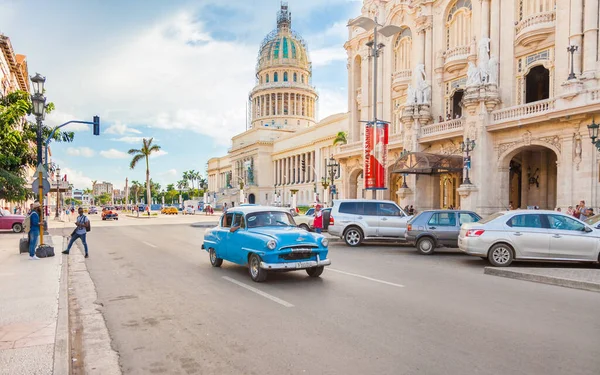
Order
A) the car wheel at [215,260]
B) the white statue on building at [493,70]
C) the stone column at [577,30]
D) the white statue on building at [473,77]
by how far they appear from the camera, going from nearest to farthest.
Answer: the car wheel at [215,260] < the stone column at [577,30] < the white statue on building at [473,77] < the white statue on building at [493,70]

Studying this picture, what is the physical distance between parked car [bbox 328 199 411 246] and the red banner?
36.5ft

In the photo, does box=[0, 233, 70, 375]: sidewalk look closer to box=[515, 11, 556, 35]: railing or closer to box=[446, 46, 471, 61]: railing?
box=[515, 11, 556, 35]: railing

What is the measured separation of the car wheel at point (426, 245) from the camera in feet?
51.9

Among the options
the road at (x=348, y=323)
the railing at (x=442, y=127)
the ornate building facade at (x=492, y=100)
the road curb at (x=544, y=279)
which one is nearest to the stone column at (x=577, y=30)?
the ornate building facade at (x=492, y=100)

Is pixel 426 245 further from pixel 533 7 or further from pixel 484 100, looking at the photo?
pixel 533 7

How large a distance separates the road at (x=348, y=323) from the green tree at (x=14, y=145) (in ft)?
33.6

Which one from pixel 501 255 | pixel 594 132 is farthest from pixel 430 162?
pixel 501 255

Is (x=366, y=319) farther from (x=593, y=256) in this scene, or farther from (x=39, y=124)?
(x=39, y=124)

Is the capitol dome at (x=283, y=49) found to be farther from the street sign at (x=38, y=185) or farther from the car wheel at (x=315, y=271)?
the car wheel at (x=315, y=271)

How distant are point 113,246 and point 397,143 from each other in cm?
2265

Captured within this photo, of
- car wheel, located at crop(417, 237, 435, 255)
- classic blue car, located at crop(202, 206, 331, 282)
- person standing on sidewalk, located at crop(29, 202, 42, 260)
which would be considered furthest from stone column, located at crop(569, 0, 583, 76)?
person standing on sidewalk, located at crop(29, 202, 42, 260)

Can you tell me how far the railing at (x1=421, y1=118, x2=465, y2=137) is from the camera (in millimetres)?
28020

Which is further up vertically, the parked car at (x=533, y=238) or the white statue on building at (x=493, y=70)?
the white statue on building at (x=493, y=70)

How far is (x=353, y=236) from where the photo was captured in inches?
728
